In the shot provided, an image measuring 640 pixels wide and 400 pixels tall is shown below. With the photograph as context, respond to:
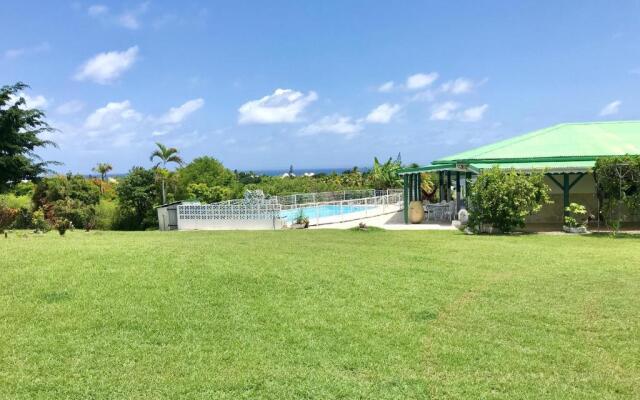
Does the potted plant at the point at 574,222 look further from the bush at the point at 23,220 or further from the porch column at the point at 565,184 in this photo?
A: the bush at the point at 23,220

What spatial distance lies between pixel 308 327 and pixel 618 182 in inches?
556

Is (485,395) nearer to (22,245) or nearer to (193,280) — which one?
(193,280)

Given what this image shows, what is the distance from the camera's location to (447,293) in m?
8.08

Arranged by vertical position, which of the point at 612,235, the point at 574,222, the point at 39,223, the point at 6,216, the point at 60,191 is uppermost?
the point at 60,191

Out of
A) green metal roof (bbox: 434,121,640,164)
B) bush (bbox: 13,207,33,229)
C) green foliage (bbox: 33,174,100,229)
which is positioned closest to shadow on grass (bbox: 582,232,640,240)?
green metal roof (bbox: 434,121,640,164)

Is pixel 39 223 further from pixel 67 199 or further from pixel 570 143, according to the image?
pixel 570 143

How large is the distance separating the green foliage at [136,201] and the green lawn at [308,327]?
17336mm

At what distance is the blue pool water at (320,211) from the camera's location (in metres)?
22.7

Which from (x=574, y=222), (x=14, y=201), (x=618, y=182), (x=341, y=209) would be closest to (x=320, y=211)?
(x=341, y=209)

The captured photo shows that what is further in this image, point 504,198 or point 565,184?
point 565,184

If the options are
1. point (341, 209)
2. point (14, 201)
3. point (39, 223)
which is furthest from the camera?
point (14, 201)

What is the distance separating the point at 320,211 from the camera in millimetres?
24531

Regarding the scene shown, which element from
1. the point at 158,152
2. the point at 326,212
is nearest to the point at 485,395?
the point at 326,212

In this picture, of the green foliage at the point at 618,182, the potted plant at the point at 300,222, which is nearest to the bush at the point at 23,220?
the potted plant at the point at 300,222
